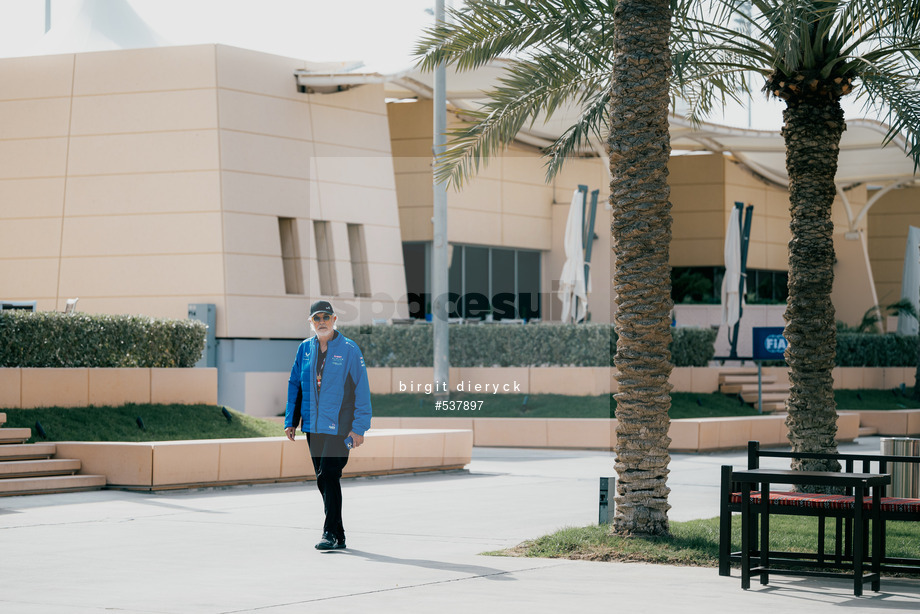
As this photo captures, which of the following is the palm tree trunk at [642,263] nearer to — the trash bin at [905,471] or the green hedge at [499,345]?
the trash bin at [905,471]

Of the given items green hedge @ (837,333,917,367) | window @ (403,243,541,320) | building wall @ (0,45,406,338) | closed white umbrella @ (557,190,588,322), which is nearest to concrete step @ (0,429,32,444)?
building wall @ (0,45,406,338)

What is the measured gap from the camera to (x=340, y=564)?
8766 millimetres

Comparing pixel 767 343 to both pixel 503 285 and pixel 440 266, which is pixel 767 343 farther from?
pixel 503 285

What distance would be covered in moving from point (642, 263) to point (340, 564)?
3400 millimetres

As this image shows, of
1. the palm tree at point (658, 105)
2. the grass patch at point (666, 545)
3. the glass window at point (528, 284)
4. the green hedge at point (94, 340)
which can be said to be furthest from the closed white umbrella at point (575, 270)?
the grass patch at point (666, 545)

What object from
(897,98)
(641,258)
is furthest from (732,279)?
(641,258)

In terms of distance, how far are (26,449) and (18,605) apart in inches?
291

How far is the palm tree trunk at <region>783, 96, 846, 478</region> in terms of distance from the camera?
12172 mm

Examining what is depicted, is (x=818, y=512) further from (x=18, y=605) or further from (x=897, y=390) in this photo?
(x=897, y=390)

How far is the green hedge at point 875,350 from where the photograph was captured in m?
31.7

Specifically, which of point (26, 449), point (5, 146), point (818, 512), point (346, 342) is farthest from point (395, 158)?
point (818, 512)

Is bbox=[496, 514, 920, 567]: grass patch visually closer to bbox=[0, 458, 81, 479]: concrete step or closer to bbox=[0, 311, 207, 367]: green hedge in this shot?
bbox=[0, 458, 81, 479]: concrete step

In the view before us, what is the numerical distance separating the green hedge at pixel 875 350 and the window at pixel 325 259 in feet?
45.2

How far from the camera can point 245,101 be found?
24438 millimetres
